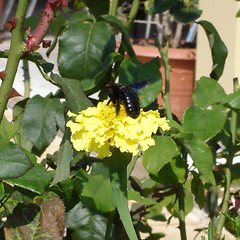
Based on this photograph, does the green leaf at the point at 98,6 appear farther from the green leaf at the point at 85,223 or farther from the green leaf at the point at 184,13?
the green leaf at the point at 85,223

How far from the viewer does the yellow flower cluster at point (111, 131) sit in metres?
0.56

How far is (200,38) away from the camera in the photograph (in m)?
3.05

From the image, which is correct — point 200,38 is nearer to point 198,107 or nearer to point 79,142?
point 198,107

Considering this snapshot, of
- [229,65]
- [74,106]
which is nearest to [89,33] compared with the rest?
[74,106]

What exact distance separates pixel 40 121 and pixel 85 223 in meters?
0.21

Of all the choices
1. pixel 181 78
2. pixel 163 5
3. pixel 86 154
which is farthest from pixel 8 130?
pixel 181 78

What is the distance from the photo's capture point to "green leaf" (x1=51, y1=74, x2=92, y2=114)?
688 mm

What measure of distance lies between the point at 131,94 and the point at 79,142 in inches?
4.6

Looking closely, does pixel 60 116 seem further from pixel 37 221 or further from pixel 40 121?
pixel 37 221

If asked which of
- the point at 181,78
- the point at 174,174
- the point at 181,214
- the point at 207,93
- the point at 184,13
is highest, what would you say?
the point at 184,13

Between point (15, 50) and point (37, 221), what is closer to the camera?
point (15, 50)

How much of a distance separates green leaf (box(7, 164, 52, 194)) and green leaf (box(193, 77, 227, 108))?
1.05ft

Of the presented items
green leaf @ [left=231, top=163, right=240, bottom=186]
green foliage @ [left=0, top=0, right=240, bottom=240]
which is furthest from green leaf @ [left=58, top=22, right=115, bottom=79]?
green leaf @ [left=231, top=163, right=240, bottom=186]

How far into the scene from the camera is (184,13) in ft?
3.35
